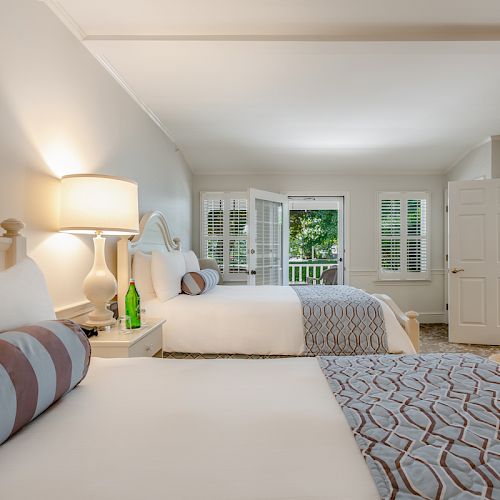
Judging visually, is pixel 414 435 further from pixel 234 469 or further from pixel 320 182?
pixel 320 182

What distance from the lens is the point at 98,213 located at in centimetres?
193

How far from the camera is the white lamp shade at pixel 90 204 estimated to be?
1.90 m

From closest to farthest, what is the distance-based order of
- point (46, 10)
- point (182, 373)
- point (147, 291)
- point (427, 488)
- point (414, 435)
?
point (427, 488) → point (414, 435) → point (182, 373) → point (46, 10) → point (147, 291)

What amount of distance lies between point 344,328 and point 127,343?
164cm

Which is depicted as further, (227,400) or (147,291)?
(147,291)

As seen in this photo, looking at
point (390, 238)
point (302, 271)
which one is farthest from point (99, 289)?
point (302, 271)

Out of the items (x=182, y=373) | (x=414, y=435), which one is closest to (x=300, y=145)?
(x=182, y=373)

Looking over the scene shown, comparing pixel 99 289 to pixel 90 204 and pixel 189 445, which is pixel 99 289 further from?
pixel 189 445

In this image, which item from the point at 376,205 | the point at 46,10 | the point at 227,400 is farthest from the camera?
the point at 376,205

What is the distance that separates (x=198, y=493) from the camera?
668 mm

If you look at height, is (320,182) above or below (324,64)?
below

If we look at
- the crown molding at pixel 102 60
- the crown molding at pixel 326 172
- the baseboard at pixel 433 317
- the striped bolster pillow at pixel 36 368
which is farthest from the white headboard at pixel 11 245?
the baseboard at pixel 433 317

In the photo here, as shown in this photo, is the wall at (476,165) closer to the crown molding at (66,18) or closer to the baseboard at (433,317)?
the baseboard at (433,317)

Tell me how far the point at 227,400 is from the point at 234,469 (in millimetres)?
333
